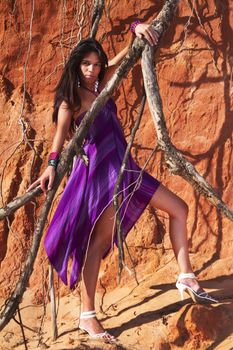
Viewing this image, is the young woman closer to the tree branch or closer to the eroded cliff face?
the tree branch

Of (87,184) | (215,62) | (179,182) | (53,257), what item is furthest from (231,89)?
(53,257)

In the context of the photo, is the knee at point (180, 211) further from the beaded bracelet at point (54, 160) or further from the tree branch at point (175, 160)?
the beaded bracelet at point (54, 160)

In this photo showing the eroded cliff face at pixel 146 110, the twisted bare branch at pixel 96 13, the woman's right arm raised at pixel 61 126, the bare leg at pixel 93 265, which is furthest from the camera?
the eroded cliff face at pixel 146 110

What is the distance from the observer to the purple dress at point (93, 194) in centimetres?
379

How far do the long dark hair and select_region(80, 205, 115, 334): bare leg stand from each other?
0.59m

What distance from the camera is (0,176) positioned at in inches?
199

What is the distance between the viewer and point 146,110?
4.91 m

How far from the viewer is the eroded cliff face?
4594 millimetres

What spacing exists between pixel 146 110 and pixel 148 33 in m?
1.43

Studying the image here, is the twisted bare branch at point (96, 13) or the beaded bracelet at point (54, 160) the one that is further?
the twisted bare branch at point (96, 13)

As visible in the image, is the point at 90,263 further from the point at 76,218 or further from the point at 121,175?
the point at 121,175

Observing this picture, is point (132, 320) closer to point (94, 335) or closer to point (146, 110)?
point (94, 335)

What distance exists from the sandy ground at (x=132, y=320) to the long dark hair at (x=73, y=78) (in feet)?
3.67

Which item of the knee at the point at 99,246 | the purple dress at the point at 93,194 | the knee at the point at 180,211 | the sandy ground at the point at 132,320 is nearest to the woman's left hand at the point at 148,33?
the purple dress at the point at 93,194
